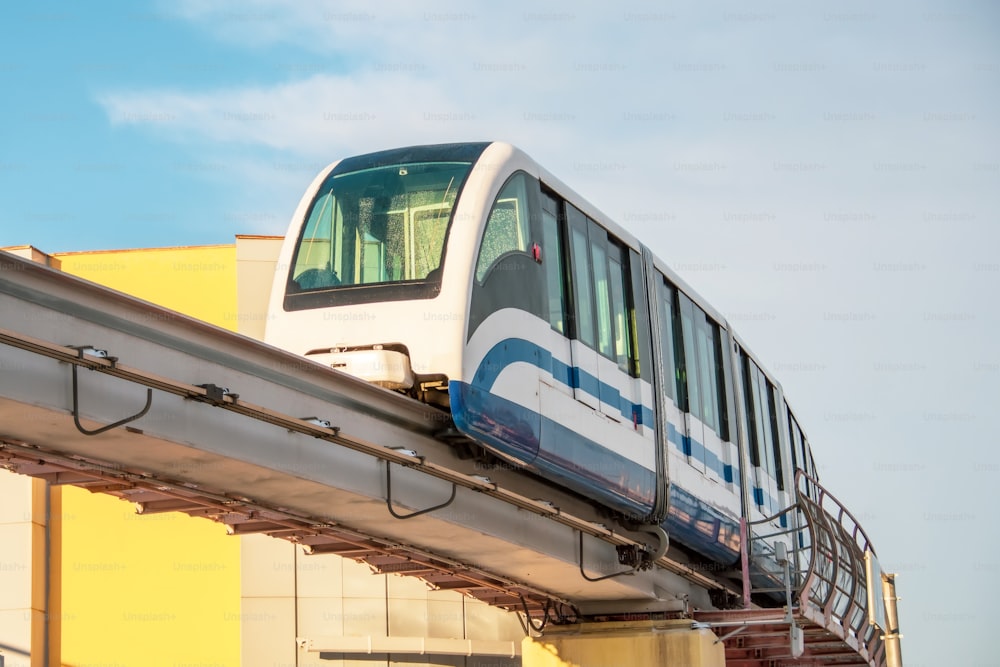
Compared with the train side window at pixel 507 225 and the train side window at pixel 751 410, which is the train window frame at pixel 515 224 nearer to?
the train side window at pixel 507 225

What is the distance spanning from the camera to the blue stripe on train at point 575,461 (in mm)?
10492

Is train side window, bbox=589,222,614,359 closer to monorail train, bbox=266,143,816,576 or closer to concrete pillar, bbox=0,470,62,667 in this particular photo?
monorail train, bbox=266,143,816,576

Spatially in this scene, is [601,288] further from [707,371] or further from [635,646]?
[635,646]

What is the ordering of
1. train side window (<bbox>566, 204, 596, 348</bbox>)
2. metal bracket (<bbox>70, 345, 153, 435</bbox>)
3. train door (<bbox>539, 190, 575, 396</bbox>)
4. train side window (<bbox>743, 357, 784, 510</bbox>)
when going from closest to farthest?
metal bracket (<bbox>70, 345, 153, 435</bbox>)
train door (<bbox>539, 190, 575, 396</bbox>)
train side window (<bbox>566, 204, 596, 348</bbox>)
train side window (<bbox>743, 357, 784, 510</bbox>)

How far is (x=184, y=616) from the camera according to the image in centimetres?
2312

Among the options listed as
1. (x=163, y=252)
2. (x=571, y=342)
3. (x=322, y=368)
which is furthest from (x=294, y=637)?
(x=322, y=368)

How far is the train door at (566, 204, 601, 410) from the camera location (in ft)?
40.5

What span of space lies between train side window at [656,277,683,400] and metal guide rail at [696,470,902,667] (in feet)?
6.14

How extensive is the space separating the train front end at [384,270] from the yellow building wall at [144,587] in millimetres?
12251

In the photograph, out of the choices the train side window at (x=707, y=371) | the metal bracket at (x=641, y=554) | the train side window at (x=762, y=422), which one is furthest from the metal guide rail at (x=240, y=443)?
the train side window at (x=762, y=422)

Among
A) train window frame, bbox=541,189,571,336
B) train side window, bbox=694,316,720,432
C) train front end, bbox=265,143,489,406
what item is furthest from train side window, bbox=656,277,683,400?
train front end, bbox=265,143,489,406

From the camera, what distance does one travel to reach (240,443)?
9.09 meters

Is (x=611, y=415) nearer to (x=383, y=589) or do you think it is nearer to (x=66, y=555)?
(x=383, y=589)

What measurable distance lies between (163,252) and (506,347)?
14.4m
